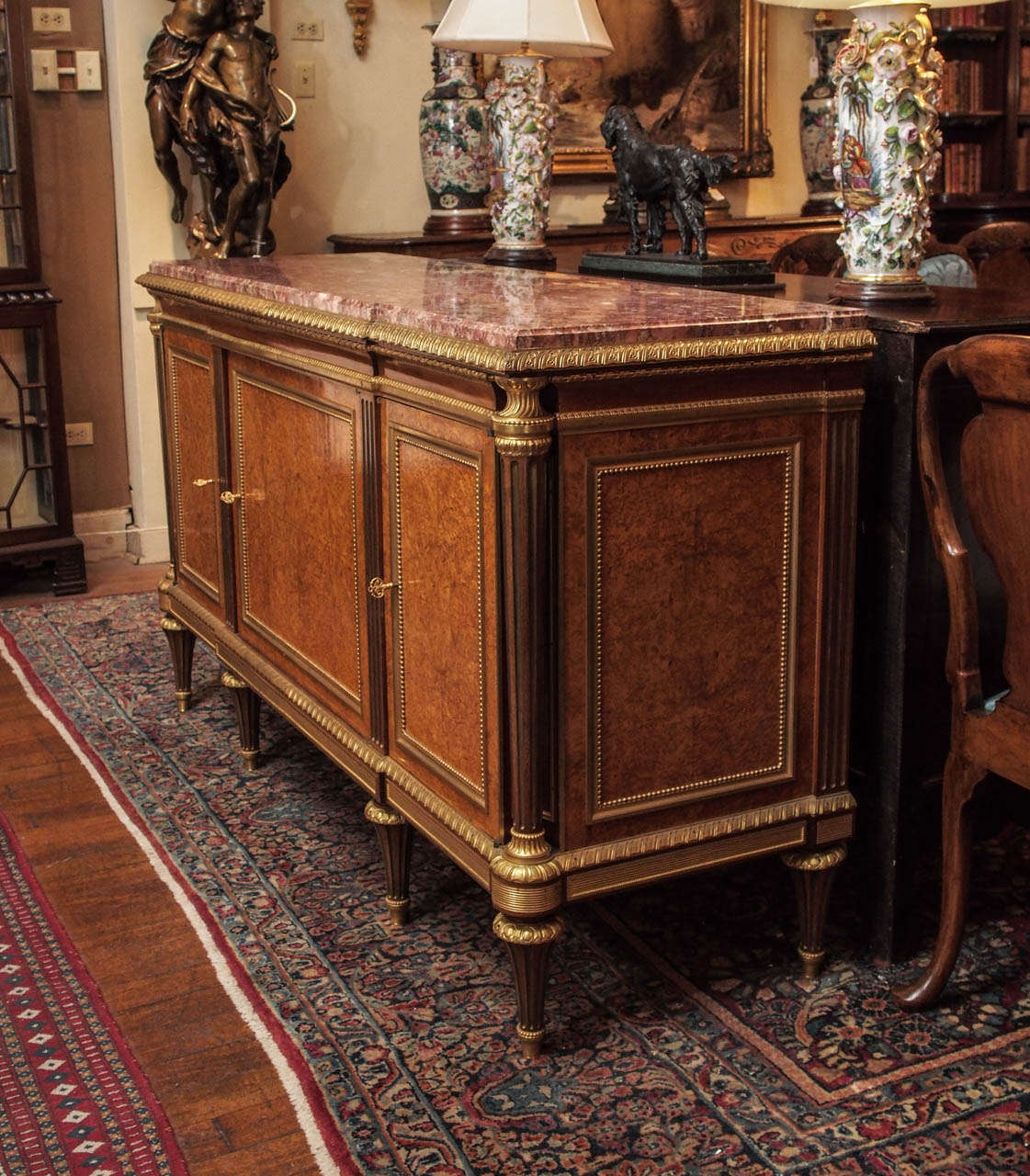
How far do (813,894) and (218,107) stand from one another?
346 centimetres

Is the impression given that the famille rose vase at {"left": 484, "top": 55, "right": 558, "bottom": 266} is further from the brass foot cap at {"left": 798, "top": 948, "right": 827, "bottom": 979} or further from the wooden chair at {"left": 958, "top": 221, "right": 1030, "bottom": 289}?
the brass foot cap at {"left": 798, "top": 948, "right": 827, "bottom": 979}

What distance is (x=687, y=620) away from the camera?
213 centimetres

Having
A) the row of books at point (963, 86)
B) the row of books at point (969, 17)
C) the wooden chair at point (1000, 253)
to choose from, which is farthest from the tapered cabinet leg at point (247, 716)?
the row of books at point (969, 17)

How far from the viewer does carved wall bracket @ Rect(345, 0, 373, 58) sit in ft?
17.6

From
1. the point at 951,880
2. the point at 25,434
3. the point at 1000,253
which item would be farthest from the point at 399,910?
the point at 1000,253

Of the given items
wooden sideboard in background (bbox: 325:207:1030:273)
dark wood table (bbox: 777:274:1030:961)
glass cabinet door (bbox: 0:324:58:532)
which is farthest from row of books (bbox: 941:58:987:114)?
dark wood table (bbox: 777:274:1030:961)

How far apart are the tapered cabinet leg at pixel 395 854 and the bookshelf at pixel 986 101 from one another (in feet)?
17.1

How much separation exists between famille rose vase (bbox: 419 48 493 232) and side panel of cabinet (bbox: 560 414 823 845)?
3.36 meters

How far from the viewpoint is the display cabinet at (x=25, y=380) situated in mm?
4594

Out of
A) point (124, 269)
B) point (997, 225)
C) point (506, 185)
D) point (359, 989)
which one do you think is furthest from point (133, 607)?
point (997, 225)

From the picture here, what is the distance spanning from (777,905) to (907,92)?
4.47 ft

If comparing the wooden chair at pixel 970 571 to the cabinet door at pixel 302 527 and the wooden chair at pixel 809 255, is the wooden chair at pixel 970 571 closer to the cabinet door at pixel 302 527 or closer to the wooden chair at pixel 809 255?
the cabinet door at pixel 302 527

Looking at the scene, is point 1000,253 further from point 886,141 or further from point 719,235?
point 886,141

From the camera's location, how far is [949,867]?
7.27 ft
